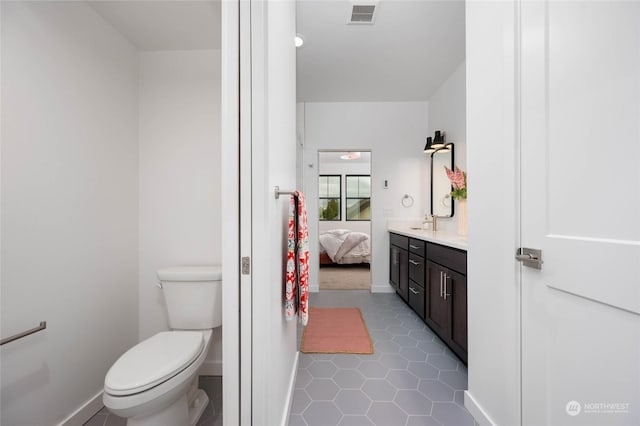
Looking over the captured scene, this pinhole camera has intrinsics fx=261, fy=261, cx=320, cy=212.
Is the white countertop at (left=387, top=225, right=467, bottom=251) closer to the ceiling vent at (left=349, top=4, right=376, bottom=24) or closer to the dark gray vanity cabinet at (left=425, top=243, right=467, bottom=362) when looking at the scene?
the dark gray vanity cabinet at (left=425, top=243, right=467, bottom=362)

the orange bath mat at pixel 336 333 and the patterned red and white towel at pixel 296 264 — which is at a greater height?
the patterned red and white towel at pixel 296 264

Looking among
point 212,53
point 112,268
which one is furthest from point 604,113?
point 112,268

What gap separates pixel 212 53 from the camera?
1816 millimetres

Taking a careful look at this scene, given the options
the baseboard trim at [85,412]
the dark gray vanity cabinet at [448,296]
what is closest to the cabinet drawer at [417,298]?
the dark gray vanity cabinet at [448,296]

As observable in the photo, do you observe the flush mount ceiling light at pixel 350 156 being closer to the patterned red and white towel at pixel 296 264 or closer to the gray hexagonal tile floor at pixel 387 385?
the gray hexagonal tile floor at pixel 387 385

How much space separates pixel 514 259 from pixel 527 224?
0.16 meters

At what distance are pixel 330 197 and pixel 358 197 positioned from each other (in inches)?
27.5

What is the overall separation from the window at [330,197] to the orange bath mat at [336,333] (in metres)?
3.55

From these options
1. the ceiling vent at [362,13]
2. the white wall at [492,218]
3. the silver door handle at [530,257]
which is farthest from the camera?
the ceiling vent at [362,13]

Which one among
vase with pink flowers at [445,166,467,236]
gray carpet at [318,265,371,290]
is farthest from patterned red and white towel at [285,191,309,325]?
gray carpet at [318,265,371,290]

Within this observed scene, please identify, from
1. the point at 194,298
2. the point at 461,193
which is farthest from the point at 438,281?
the point at 194,298

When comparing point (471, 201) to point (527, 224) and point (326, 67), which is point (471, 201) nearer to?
point (527, 224)

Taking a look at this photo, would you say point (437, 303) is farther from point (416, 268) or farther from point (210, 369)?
point (210, 369)

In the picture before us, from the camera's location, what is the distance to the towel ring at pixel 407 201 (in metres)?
3.69
